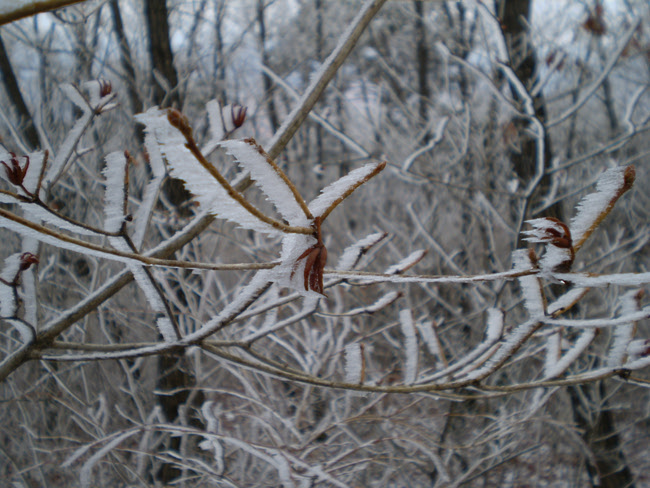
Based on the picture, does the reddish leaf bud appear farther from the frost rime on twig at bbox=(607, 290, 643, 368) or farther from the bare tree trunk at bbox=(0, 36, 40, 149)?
the bare tree trunk at bbox=(0, 36, 40, 149)

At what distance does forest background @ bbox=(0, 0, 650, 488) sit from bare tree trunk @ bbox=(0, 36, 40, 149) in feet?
0.09

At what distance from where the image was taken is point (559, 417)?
4.75m

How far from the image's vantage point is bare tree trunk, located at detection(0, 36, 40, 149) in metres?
3.50

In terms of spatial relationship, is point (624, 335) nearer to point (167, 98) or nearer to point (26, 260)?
point (26, 260)

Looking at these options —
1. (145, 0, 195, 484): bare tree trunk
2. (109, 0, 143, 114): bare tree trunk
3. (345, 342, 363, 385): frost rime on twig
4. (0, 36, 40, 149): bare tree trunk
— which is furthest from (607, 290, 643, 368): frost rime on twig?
(0, 36, 40, 149): bare tree trunk

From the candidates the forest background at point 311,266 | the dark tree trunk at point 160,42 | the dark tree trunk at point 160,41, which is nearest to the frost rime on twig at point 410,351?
the forest background at point 311,266

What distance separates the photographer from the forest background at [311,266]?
2.00ft

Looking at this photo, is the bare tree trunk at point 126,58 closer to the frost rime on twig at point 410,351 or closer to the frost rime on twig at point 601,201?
the frost rime on twig at point 410,351

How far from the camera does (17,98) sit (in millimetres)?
3584

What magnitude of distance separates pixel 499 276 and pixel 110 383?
11.5 feet

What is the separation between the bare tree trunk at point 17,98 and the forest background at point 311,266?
0.09 ft

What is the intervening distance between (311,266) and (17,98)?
4.28 meters

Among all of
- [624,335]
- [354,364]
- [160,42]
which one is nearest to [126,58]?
→ [160,42]

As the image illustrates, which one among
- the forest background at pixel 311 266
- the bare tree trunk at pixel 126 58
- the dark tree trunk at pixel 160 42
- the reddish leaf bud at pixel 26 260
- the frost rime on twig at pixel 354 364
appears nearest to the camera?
the forest background at pixel 311 266
